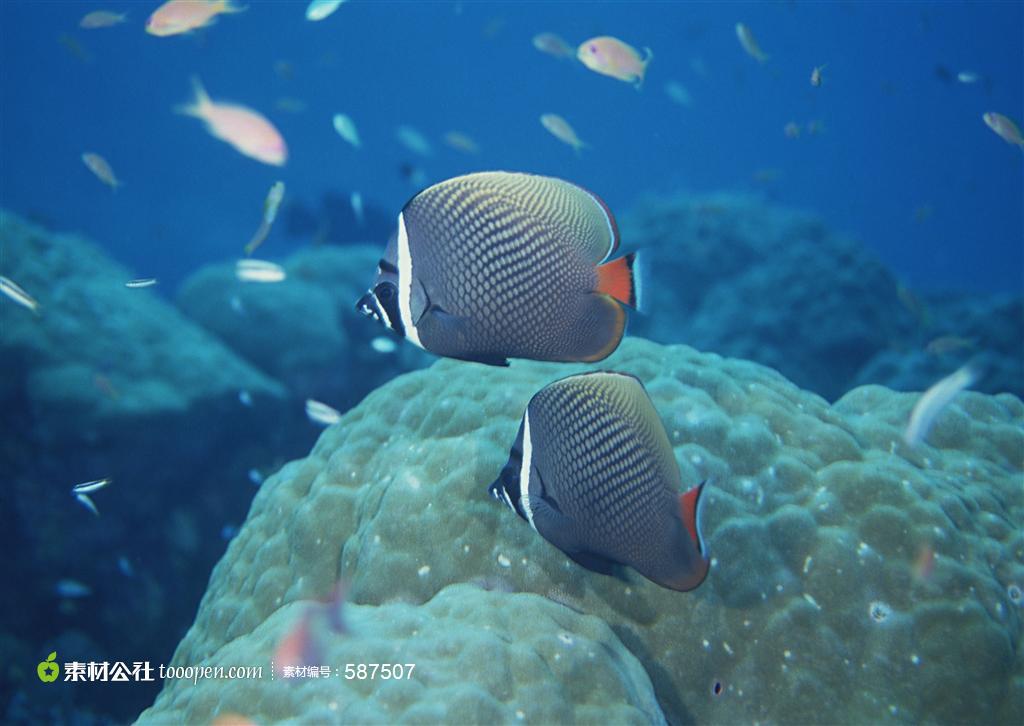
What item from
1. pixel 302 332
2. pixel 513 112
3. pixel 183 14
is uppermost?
Answer: pixel 183 14

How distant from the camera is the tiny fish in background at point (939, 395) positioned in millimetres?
2191

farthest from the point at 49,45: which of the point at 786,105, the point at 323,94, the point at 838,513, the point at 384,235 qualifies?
the point at 786,105

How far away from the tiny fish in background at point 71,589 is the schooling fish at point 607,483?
7.76m

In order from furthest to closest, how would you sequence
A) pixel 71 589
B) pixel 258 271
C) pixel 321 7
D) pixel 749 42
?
pixel 749 42 < pixel 321 7 < pixel 71 589 < pixel 258 271

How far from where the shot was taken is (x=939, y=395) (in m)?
2.41

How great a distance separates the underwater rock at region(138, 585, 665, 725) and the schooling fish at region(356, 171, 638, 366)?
111 cm

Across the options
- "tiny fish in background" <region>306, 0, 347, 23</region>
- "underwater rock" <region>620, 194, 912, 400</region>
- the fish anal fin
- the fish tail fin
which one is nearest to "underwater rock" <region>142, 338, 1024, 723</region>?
the fish anal fin

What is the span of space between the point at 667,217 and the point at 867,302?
18.2 feet

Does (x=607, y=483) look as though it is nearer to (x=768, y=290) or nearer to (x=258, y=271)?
(x=258, y=271)

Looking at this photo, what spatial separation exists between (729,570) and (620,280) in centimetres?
171

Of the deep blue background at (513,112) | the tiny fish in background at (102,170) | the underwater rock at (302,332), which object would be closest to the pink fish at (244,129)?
the tiny fish in background at (102,170)

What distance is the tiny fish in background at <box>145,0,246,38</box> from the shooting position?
6.61 m

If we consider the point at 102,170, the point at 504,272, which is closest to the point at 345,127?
the point at 102,170

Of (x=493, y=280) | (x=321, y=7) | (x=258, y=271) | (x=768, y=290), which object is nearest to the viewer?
(x=493, y=280)
